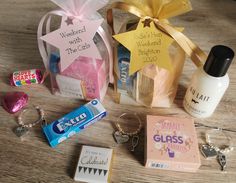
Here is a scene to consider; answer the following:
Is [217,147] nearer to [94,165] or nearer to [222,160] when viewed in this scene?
[222,160]

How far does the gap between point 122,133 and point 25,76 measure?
24cm

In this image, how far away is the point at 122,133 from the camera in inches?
19.4

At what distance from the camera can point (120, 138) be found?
0.48 m

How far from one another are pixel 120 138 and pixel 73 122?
0.09 meters

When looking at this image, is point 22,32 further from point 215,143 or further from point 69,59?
point 215,143

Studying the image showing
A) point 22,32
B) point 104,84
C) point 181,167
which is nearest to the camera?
point 181,167

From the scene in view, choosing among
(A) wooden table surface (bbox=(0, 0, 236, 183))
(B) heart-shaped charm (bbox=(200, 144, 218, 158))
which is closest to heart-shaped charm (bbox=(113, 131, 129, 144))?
(A) wooden table surface (bbox=(0, 0, 236, 183))

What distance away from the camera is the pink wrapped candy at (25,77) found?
22.0 inches

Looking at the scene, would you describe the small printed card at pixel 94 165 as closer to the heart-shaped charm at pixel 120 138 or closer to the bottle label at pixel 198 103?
the heart-shaped charm at pixel 120 138

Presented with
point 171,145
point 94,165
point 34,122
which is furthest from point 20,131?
point 171,145

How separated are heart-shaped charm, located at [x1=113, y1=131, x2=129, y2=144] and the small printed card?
0.03 metres

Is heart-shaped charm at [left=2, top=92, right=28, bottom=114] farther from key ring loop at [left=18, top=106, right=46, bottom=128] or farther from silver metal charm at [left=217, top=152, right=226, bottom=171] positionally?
silver metal charm at [left=217, top=152, right=226, bottom=171]

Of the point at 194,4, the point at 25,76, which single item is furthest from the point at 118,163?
the point at 194,4

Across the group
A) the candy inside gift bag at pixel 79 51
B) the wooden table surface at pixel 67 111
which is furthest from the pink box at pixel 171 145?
the candy inside gift bag at pixel 79 51
